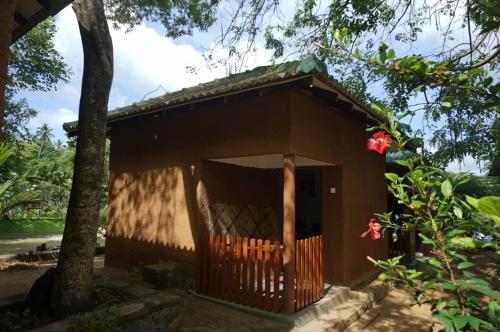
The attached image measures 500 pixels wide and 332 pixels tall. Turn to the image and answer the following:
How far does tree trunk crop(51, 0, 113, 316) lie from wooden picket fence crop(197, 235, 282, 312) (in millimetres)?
2420

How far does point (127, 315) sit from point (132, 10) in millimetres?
7579

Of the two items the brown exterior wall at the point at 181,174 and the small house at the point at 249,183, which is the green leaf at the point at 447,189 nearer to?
the small house at the point at 249,183

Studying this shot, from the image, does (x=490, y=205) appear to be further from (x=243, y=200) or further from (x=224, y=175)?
(x=243, y=200)

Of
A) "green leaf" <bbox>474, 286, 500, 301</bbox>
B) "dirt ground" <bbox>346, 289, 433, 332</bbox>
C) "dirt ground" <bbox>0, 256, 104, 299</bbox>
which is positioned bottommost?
"dirt ground" <bbox>346, 289, 433, 332</bbox>

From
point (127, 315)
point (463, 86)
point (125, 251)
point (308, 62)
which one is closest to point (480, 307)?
point (463, 86)

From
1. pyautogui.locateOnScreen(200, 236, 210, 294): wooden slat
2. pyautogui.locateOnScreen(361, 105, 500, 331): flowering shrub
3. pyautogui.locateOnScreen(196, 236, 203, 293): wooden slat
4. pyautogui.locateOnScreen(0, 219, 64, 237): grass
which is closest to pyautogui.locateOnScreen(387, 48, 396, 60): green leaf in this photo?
pyautogui.locateOnScreen(361, 105, 500, 331): flowering shrub

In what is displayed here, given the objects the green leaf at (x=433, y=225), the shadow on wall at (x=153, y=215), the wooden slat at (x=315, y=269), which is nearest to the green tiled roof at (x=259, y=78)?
the shadow on wall at (x=153, y=215)

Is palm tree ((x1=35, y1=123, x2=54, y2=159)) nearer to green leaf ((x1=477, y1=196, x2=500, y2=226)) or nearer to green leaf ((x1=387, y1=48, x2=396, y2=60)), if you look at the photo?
green leaf ((x1=387, y1=48, x2=396, y2=60))

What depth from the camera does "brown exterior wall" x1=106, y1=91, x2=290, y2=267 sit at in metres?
6.24

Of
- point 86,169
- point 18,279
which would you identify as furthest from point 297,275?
point 18,279

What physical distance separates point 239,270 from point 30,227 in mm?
21737

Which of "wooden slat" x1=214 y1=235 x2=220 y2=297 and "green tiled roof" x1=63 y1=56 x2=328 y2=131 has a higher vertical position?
"green tiled roof" x1=63 y1=56 x2=328 y2=131

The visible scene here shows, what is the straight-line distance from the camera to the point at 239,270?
19.6 feet

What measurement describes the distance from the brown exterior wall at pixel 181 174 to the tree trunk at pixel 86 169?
250 centimetres
